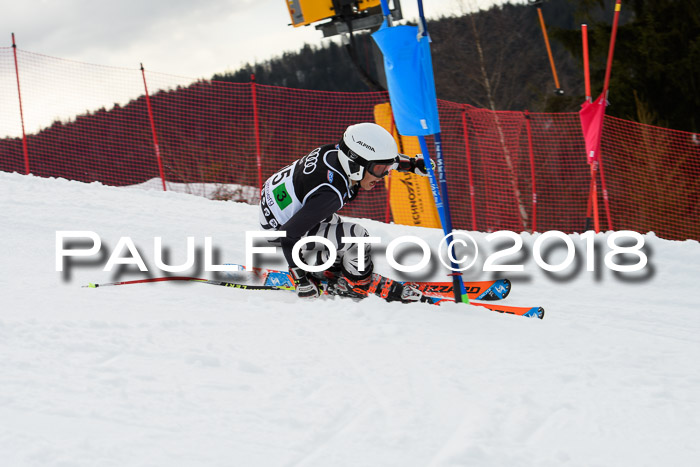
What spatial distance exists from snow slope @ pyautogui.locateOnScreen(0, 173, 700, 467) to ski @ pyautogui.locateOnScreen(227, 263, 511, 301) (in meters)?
0.22

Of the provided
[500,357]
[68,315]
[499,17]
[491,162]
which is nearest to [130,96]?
[491,162]

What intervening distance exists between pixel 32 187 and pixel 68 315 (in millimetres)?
4752

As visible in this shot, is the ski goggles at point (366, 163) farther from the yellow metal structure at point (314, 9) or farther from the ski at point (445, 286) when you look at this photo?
the yellow metal structure at point (314, 9)

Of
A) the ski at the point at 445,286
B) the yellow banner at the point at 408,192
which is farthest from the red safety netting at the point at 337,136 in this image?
the ski at the point at 445,286

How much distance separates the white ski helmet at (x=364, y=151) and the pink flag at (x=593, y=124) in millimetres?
3918

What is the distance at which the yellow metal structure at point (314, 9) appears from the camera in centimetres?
895

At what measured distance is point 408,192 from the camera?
30.5ft

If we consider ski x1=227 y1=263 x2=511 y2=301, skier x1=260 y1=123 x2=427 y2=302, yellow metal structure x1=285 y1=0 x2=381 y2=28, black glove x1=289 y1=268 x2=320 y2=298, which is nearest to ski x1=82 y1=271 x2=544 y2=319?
ski x1=227 y1=263 x2=511 y2=301

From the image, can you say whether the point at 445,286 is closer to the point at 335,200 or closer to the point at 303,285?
the point at 303,285

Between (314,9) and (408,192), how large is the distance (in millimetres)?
3043

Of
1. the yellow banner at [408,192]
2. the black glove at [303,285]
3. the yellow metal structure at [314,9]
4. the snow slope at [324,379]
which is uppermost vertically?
the yellow metal structure at [314,9]

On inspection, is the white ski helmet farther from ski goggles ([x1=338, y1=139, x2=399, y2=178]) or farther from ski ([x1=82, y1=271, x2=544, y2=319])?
ski ([x1=82, y1=271, x2=544, y2=319])

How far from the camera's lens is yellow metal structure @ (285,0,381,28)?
8.95 metres

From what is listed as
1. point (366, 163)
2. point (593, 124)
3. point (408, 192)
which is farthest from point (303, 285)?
point (408, 192)
